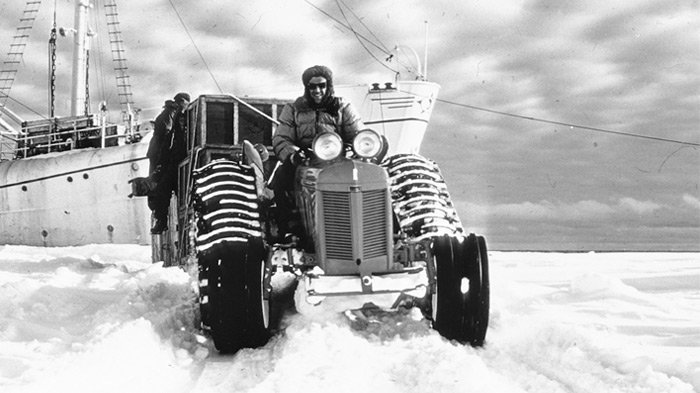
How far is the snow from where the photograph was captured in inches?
144

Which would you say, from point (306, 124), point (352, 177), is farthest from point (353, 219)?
point (306, 124)

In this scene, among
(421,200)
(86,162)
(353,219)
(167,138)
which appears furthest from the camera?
(86,162)

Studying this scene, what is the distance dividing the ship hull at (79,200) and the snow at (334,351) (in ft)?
61.7

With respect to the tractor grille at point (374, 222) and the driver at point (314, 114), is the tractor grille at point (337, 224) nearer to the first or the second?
the tractor grille at point (374, 222)

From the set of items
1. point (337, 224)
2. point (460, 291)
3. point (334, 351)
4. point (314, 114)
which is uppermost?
point (314, 114)

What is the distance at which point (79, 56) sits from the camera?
92.0ft

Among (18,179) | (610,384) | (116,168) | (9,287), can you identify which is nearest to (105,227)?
(116,168)

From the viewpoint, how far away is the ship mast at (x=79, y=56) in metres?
28.0

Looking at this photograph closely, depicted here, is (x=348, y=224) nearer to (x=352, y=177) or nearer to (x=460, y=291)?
(x=352, y=177)

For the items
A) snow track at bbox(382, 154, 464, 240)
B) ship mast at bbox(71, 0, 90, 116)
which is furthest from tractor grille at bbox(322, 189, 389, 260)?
ship mast at bbox(71, 0, 90, 116)

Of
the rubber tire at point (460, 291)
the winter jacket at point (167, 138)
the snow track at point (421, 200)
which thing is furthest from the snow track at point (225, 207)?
the winter jacket at point (167, 138)

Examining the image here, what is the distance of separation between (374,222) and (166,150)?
5.54 m

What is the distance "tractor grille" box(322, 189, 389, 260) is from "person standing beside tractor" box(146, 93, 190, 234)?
530cm

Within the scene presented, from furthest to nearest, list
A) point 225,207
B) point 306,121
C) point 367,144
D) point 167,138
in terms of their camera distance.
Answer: point 167,138 < point 306,121 < point 225,207 < point 367,144
